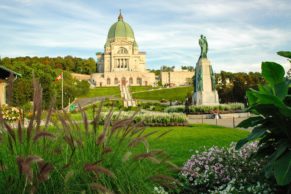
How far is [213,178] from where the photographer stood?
181 inches

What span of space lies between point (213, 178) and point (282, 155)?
134cm

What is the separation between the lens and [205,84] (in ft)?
89.2

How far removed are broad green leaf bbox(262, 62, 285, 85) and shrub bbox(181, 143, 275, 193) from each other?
3.77 ft

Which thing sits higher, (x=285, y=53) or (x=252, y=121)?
(x=285, y=53)

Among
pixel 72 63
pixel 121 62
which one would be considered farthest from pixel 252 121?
pixel 72 63

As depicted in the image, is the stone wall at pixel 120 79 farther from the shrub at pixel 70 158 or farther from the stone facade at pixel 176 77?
the shrub at pixel 70 158

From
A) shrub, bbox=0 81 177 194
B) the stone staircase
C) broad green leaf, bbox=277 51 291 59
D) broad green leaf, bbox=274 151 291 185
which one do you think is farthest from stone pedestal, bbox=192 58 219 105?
shrub, bbox=0 81 177 194

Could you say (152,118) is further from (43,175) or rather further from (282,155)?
(43,175)

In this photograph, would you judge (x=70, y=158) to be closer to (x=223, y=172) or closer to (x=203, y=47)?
(x=223, y=172)

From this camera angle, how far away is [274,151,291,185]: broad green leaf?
3109mm

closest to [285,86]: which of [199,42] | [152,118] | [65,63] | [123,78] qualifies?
[152,118]

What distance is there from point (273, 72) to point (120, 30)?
108 m

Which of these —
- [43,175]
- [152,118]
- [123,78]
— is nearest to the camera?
[43,175]

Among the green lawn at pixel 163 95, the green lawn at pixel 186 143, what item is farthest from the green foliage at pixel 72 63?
the green lawn at pixel 186 143
